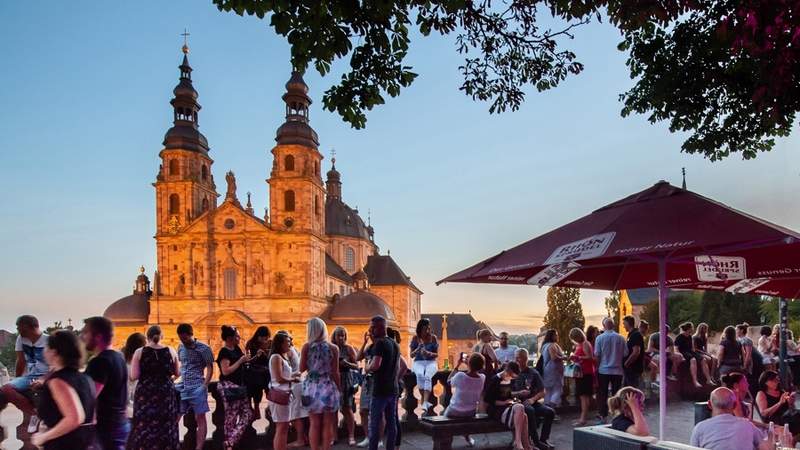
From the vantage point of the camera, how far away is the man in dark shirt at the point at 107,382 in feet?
18.3

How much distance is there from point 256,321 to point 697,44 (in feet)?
167

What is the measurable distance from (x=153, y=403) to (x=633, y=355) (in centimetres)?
733

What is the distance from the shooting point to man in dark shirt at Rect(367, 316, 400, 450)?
8078 mm

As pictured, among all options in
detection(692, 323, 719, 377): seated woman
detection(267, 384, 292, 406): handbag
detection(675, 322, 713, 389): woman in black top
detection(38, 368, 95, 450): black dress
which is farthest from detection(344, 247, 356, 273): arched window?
detection(38, 368, 95, 450): black dress

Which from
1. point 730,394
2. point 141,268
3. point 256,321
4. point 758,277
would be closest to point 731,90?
point 758,277

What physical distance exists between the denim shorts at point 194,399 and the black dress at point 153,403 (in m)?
1.29

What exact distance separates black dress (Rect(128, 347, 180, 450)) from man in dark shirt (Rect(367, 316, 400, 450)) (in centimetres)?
225

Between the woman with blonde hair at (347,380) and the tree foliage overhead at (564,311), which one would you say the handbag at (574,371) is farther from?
the tree foliage overhead at (564,311)

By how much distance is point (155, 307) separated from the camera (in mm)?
59125

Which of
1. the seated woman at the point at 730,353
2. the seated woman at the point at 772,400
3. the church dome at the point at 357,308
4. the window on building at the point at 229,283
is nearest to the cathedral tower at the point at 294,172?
the window on building at the point at 229,283

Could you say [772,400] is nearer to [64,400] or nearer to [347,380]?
[347,380]

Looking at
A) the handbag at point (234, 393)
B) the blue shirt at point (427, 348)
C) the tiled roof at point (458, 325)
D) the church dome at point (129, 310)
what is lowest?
the tiled roof at point (458, 325)

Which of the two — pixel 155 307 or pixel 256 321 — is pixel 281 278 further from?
pixel 155 307

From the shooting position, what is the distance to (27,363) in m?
7.64
